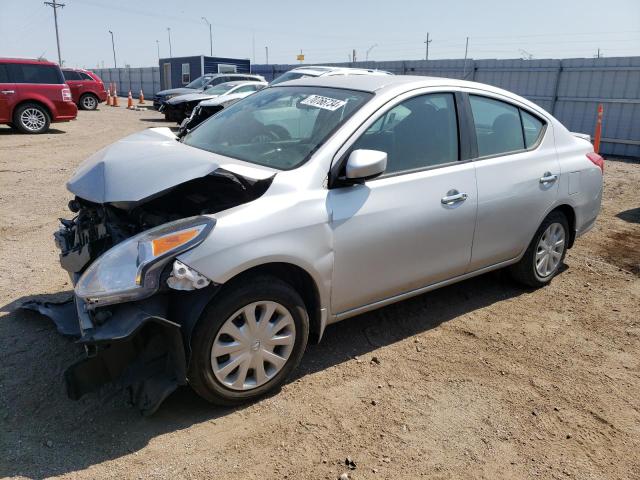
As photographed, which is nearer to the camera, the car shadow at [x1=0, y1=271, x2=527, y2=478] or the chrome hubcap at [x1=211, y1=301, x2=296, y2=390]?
the car shadow at [x1=0, y1=271, x2=527, y2=478]

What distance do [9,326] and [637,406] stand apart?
410cm

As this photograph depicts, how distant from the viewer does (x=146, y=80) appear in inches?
1471

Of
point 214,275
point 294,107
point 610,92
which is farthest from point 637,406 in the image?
point 610,92

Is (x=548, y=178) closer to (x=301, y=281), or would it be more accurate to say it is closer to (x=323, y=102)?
(x=323, y=102)

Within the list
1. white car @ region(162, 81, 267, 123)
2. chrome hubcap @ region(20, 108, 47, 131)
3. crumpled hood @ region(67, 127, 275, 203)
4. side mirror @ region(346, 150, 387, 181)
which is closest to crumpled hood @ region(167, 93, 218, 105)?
white car @ region(162, 81, 267, 123)

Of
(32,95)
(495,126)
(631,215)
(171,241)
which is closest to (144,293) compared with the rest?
(171,241)

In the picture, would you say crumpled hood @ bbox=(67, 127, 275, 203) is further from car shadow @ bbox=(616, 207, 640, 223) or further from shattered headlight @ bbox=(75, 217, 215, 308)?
car shadow @ bbox=(616, 207, 640, 223)

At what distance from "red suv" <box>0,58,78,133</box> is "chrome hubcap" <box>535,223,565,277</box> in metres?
13.2

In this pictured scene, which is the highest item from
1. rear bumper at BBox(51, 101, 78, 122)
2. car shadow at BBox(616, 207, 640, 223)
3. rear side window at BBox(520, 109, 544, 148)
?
rear side window at BBox(520, 109, 544, 148)

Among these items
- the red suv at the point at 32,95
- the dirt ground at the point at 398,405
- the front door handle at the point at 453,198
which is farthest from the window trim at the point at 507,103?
the red suv at the point at 32,95

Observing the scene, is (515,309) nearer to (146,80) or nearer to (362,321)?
(362,321)

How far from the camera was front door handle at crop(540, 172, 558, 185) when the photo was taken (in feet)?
14.2

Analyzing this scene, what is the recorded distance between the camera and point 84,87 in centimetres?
2192

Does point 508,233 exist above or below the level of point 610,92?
below
